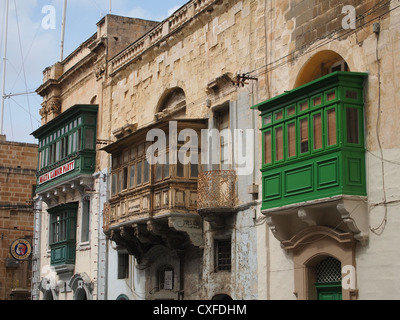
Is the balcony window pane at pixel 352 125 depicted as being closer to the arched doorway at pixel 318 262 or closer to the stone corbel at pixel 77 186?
the arched doorway at pixel 318 262

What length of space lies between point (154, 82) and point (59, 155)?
8.34 meters

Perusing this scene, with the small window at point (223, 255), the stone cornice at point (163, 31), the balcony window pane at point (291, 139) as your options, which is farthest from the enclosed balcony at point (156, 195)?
the balcony window pane at point (291, 139)

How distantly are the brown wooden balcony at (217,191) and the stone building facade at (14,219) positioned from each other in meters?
23.4

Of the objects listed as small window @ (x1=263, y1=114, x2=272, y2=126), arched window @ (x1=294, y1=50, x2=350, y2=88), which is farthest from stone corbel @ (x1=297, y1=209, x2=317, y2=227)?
arched window @ (x1=294, y1=50, x2=350, y2=88)

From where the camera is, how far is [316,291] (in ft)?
59.6

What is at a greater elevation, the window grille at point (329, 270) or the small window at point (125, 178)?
the small window at point (125, 178)

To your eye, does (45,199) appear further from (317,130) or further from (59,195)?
(317,130)

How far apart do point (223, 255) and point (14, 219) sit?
25.2 meters

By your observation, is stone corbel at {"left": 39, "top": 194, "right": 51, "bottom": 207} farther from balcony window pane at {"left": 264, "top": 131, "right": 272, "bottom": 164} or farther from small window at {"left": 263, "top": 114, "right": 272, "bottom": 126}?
balcony window pane at {"left": 264, "top": 131, "right": 272, "bottom": 164}

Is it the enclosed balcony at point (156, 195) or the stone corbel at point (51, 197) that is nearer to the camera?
the enclosed balcony at point (156, 195)

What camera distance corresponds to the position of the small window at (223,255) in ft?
71.9

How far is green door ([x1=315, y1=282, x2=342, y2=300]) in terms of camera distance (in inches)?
690

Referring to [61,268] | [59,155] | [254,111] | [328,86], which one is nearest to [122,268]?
[61,268]

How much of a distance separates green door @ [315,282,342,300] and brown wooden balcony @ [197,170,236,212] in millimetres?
4106
